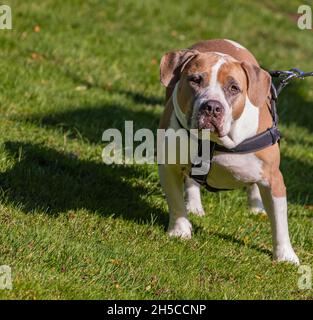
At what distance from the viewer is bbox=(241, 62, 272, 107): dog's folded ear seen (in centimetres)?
500

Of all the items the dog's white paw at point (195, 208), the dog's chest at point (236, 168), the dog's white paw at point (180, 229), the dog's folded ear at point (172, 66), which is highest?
the dog's folded ear at point (172, 66)

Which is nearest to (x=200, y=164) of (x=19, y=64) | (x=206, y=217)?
(x=206, y=217)

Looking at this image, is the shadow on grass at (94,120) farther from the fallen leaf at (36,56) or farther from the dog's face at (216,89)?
the dog's face at (216,89)

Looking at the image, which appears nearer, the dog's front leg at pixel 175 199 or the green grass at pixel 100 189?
the green grass at pixel 100 189

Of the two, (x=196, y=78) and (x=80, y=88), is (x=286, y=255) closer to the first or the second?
(x=196, y=78)

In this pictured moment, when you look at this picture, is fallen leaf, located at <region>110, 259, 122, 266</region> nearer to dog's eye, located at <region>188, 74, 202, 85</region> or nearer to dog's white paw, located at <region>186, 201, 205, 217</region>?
dog's eye, located at <region>188, 74, 202, 85</region>

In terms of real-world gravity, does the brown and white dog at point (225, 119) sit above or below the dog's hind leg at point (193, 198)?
→ above

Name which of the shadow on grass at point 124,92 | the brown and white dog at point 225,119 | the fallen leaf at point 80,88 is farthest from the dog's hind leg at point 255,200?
the fallen leaf at point 80,88

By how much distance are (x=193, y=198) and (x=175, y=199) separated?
0.60 m

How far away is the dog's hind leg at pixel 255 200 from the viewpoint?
6.26m

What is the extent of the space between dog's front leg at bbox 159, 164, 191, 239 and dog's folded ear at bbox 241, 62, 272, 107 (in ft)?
2.55

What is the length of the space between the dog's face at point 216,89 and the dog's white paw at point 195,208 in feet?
3.96

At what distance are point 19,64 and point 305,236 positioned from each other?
4.03m

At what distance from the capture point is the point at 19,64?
334 inches
